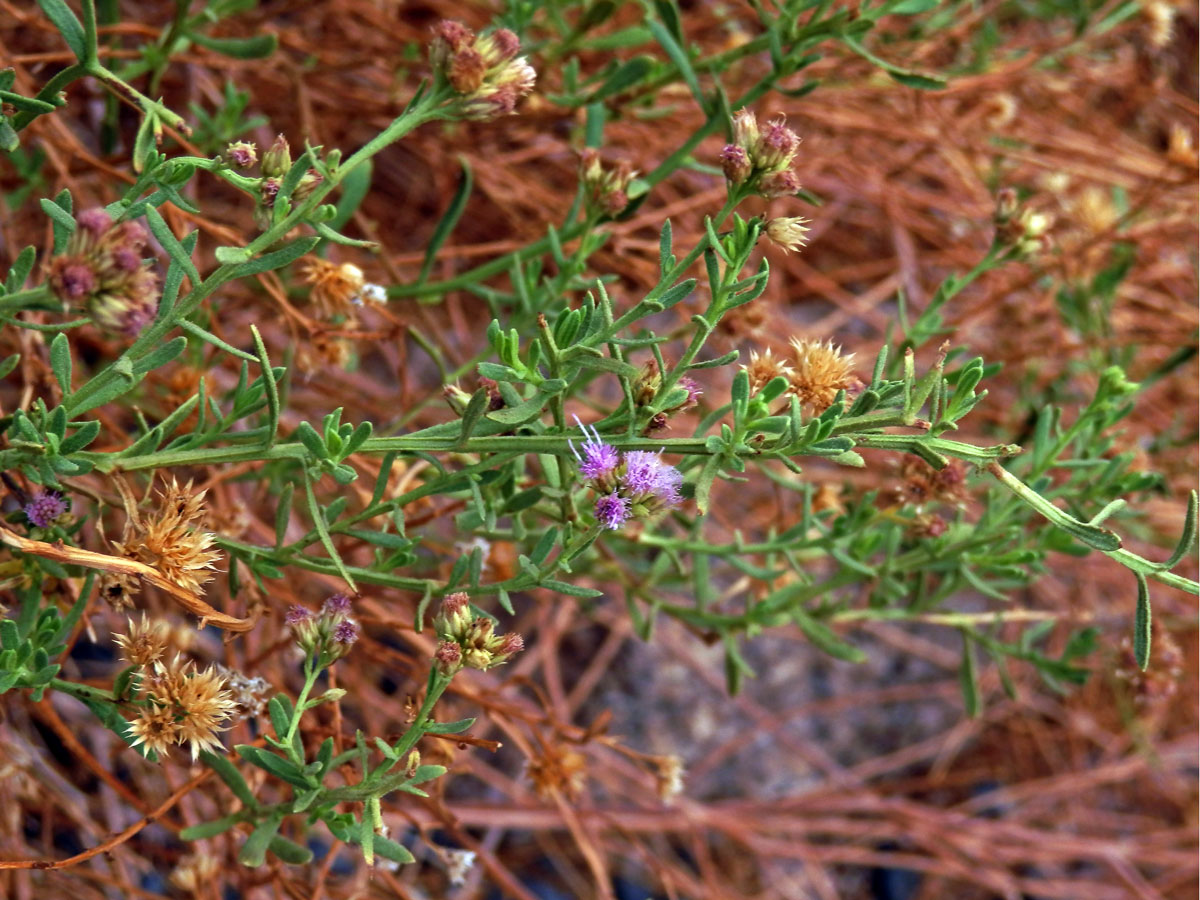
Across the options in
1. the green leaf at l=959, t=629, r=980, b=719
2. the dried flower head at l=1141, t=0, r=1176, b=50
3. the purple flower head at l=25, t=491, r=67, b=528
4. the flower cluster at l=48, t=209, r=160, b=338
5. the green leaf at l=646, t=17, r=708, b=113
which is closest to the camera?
the flower cluster at l=48, t=209, r=160, b=338

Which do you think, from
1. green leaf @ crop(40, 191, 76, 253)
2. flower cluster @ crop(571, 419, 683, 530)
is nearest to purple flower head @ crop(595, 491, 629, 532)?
flower cluster @ crop(571, 419, 683, 530)

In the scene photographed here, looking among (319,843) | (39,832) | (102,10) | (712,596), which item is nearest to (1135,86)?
(712,596)

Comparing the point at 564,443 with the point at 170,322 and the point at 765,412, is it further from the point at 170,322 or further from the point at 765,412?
the point at 170,322

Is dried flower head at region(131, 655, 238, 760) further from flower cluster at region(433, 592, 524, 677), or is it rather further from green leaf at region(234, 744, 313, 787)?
flower cluster at region(433, 592, 524, 677)

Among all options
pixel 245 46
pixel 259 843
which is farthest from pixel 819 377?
pixel 245 46

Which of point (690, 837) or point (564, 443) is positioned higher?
point (564, 443)

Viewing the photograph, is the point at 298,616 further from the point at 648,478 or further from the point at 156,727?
the point at 648,478
